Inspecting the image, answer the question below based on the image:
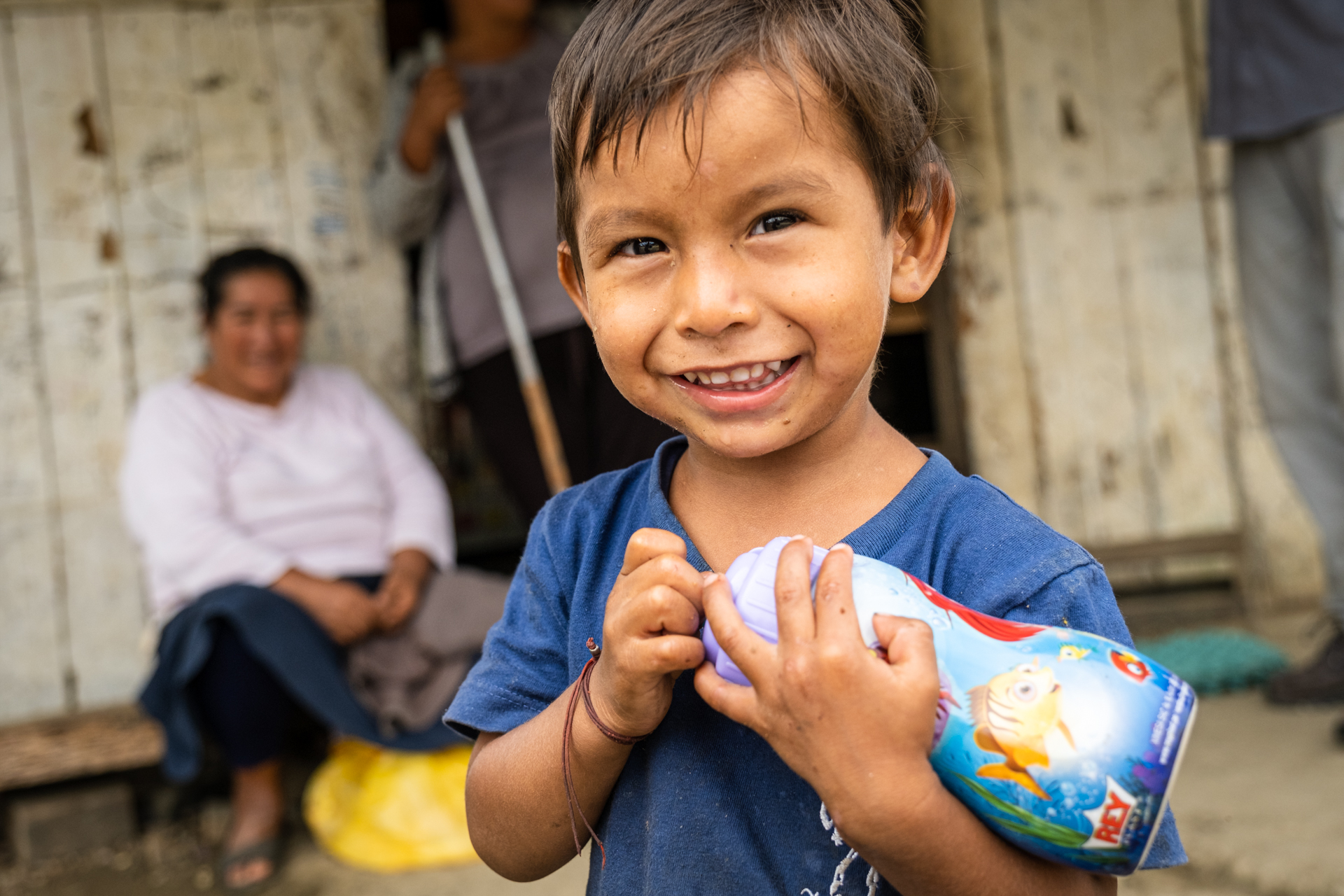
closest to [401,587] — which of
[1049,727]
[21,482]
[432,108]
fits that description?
[21,482]

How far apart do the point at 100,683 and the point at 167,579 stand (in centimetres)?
58

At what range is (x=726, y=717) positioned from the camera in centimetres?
101

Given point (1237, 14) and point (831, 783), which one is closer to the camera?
point (831, 783)

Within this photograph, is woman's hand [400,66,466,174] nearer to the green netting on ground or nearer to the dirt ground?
the dirt ground

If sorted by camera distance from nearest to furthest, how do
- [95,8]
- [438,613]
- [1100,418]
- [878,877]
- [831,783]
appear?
[831,783] < [878,877] < [438,613] < [95,8] < [1100,418]

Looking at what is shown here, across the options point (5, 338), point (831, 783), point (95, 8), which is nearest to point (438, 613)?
point (5, 338)

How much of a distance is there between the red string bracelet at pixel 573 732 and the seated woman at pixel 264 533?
1.76 m

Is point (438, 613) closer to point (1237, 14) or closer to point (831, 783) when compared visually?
point (831, 783)

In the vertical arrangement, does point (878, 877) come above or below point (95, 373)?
below

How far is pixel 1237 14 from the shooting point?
2688mm

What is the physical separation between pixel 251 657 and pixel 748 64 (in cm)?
219

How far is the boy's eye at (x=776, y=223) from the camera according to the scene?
973mm

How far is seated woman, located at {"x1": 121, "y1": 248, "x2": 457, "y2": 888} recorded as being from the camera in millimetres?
2643

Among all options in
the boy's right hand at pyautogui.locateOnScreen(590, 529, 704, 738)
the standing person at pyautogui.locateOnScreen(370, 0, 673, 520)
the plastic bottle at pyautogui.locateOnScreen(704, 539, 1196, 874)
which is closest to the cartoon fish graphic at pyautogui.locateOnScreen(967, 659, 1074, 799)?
the plastic bottle at pyautogui.locateOnScreen(704, 539, 1196, 874)
